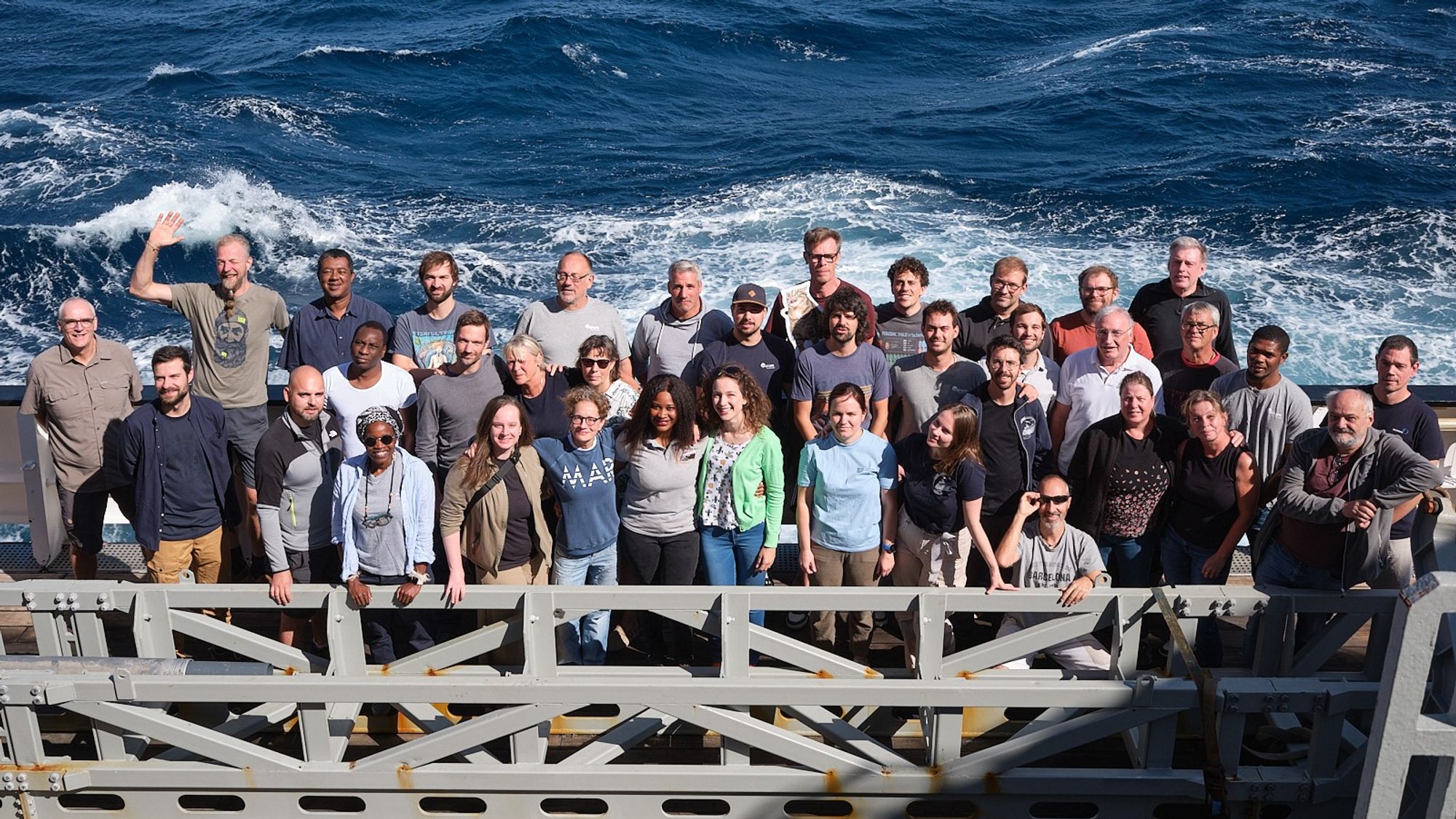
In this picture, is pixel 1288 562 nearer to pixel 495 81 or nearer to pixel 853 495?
pixel 853 495

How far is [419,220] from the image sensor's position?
67.9 ft

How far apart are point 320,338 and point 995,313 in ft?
12.3

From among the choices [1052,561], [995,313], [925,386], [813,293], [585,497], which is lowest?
[1052,561]

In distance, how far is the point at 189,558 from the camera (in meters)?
6.54

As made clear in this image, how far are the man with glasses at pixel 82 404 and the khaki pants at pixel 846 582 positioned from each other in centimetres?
361

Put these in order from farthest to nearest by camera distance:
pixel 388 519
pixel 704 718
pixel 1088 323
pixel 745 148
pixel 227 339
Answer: pixel 745 148 < pixel 1088 323 < pixel 227 339 < pixel 388 519 < pixel 704 718

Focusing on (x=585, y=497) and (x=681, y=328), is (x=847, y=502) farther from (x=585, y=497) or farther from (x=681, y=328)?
(x=681, y=328)

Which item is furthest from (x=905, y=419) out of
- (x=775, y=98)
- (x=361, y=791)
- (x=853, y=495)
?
(x=775, y=98)

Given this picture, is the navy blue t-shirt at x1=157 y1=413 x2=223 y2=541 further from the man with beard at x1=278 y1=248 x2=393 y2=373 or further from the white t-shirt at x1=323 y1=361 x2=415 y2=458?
the man with beard at x1=278 y1=248 x2=393 y2=373

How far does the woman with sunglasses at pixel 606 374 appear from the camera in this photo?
628cm

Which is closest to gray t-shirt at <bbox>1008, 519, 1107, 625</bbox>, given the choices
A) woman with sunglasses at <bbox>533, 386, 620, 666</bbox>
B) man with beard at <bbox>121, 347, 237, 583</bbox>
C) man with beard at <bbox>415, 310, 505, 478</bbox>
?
woman with sunglasses at <bbox>533, 386, 620, 666</bbox>

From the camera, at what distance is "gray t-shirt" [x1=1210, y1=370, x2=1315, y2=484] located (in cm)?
631

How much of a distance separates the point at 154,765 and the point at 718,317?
3543mm

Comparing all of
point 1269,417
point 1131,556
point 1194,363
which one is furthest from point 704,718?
point 1194,363
